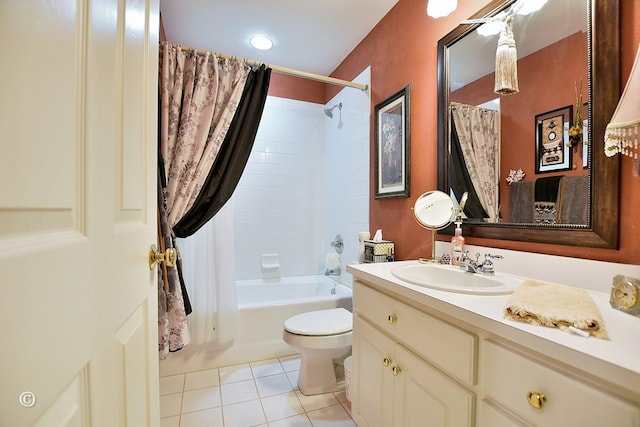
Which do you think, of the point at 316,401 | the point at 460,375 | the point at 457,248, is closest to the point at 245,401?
the point at 316,401

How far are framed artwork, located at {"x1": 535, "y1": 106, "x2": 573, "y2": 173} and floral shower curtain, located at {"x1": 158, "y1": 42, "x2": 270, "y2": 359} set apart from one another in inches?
64.7

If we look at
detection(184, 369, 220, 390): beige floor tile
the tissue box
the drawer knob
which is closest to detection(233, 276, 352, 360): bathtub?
detection(184, 369, 220, 390): beige floor tile

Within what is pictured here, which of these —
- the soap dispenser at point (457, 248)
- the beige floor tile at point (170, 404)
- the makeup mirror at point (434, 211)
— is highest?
the makeup mirror at point (434, 211)

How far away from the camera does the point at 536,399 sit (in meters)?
0.58

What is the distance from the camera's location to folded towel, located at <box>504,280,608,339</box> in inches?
23.6

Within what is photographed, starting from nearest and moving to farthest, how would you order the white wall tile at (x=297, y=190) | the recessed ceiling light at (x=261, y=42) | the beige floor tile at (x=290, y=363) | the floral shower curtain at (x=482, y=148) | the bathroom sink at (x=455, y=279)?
1. the bathroom sink at (x=455, y=279)
2. the floral shower curtain at (x=482, y=148)
3. the beige floor tile at (x=290, y=363)
4. the recessed ceiling light at (x=261, y=42)
5. the white wall tile at (x=297, y=190)

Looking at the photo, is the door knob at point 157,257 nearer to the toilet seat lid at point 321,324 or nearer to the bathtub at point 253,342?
the toilet seat lid at point 321,324

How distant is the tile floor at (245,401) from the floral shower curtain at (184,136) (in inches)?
13.3

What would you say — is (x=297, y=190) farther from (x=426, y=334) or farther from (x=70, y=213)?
(x=70, y=213)

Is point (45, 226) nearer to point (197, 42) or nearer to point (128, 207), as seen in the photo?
point (128, 207)

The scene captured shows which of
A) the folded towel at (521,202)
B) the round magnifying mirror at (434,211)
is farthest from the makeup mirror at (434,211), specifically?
the folded towel at (521,202)

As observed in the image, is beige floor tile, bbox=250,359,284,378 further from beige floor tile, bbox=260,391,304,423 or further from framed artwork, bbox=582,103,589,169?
framed artwork, bbox=582,103,589,169

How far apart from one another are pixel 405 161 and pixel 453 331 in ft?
3.86

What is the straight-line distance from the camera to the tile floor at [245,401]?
1491 mm
